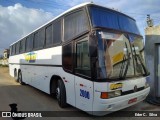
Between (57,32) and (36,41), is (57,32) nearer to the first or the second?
(57,32)

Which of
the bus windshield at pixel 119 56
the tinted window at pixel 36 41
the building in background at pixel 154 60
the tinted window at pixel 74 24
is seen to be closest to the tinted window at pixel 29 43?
the tinted window at pixel 36 41

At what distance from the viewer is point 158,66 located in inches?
347

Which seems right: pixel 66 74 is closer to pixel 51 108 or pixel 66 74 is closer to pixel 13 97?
pixel 51 108

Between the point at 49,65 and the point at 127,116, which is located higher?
the point at 49,65

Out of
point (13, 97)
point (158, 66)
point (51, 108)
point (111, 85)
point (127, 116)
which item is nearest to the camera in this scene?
point (111, 85)

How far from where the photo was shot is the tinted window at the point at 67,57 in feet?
21.7

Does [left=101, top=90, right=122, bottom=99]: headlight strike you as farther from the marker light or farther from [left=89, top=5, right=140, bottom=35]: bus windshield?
[left=89, top=5, right=140, bottom=35]: bus windshield

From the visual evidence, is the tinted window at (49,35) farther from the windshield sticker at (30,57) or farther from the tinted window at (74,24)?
the windshield sticker at (30,57)

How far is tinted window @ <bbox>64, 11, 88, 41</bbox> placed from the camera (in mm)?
6129

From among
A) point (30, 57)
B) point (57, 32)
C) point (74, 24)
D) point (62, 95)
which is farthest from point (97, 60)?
point (30, 57)

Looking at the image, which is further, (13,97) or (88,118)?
(13,97)

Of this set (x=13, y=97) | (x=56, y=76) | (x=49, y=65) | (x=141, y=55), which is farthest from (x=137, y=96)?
(x=13, y=97)

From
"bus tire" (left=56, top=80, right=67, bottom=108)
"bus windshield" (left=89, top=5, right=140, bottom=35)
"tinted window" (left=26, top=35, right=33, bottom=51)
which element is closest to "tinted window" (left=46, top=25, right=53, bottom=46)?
"bus tire" (left=56, top=80, right=67, bottom=108)

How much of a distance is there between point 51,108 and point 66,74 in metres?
1.54
